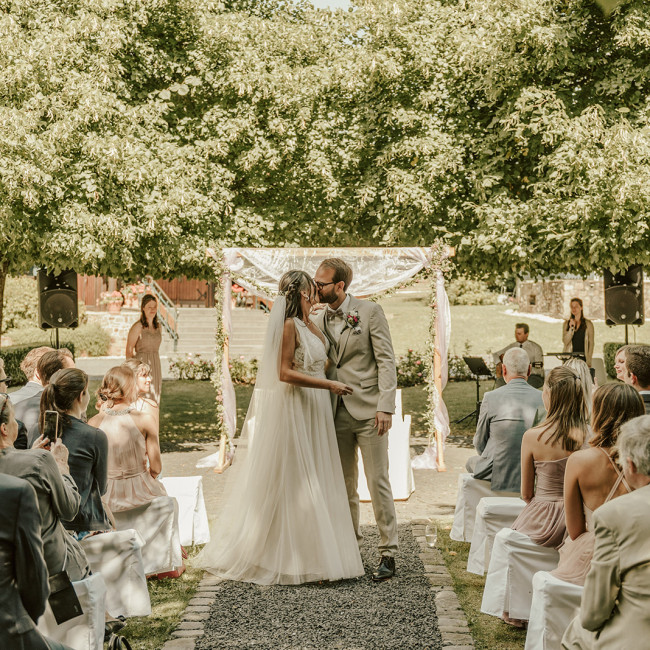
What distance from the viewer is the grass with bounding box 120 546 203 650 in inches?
190

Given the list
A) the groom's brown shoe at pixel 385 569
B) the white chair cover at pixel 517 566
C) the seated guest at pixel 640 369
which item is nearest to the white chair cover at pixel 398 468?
the groom's brown shoe at pixel 385 569

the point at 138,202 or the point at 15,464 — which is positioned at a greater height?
the point at 138,202

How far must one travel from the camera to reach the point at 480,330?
99.3 ft

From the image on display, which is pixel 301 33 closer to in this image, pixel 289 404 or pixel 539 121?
pixel 539 121

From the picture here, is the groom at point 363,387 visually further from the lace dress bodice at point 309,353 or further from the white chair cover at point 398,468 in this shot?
the white chair cover at point 398,468

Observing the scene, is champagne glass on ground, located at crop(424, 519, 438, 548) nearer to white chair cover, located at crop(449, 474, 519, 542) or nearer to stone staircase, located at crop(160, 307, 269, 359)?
white chair cover, located at crop(449, 474, 519, 542)

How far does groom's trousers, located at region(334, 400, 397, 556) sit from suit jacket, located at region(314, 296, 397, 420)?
0.10m

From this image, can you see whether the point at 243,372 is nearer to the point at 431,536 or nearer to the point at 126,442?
the point at 431,536

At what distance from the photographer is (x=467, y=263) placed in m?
13.0

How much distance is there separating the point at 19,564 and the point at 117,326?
26.1m

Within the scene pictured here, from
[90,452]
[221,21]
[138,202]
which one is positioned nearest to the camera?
[90,452]

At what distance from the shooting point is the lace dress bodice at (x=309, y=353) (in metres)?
5.84

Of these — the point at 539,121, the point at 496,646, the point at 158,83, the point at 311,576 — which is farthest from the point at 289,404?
the point at 158,83

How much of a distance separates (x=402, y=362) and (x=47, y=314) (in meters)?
9.84
